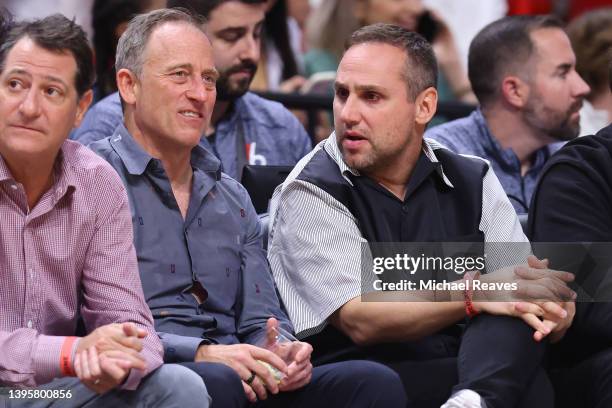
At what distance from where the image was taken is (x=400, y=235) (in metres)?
3.96

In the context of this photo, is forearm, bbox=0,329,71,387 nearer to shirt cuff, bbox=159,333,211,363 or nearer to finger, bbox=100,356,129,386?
finger, bbox=100,356,129,386

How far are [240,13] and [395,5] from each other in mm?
1712

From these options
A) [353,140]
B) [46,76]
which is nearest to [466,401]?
[353,140]

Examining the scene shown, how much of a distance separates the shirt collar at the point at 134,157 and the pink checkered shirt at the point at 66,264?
0.24m

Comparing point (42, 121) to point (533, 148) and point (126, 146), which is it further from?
point (533, 148)

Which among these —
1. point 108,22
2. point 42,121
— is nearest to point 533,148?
point 108,22

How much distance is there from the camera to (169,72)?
12.5ft

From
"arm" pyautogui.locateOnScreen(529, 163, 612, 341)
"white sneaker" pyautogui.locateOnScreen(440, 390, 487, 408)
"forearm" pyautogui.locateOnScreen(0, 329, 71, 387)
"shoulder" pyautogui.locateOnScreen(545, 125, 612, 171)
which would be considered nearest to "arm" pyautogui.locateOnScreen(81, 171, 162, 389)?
"forearm" pyautogui.locateOnScreen(0, 329, 71, 387)

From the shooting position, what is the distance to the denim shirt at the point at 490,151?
5.06 meters

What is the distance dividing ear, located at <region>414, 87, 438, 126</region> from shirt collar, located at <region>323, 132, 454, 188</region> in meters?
0.08

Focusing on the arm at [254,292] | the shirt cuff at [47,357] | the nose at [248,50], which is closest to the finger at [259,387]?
the arm at [254,292]

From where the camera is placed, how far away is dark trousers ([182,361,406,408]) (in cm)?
349

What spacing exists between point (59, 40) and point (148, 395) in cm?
96

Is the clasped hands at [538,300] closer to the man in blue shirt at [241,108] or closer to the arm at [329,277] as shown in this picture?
the arm at [329,277]
